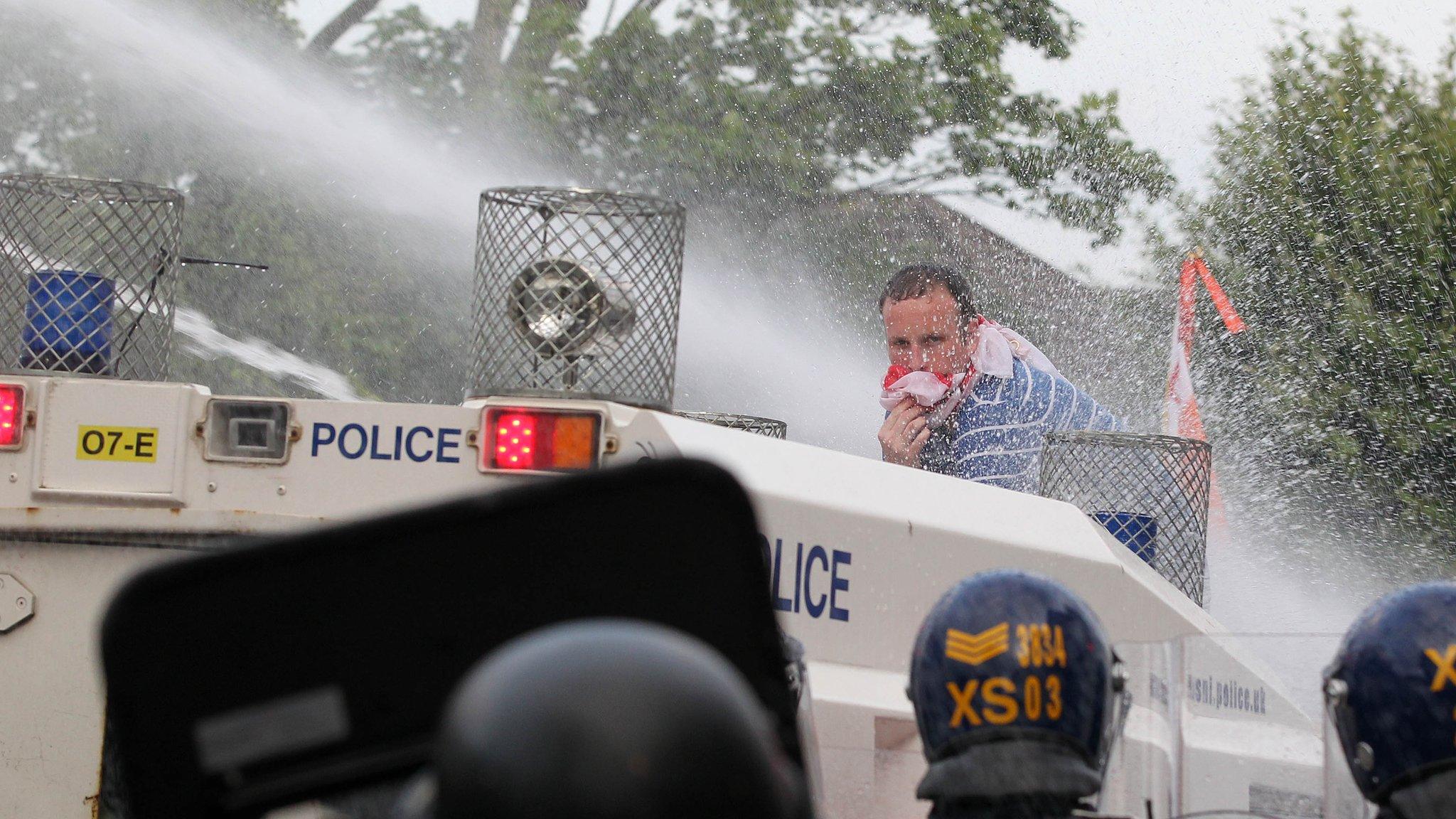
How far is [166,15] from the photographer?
13.0m

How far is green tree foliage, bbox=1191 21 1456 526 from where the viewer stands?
1289cm

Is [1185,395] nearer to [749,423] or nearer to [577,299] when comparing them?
[749,423]

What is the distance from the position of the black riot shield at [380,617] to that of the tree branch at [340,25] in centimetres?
1322

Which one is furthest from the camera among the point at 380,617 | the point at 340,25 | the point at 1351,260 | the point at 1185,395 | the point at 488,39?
the point at 488,39

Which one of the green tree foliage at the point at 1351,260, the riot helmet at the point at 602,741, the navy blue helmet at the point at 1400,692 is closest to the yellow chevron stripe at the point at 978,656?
the navy blue helmet at the point at 1400,692

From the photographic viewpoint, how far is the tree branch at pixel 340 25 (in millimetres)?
14156

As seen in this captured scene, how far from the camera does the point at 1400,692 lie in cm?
260

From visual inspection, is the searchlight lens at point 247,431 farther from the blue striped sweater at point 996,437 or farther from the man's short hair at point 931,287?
the man's short hair at point 931,287

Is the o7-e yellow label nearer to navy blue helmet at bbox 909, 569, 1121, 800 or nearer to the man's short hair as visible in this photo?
navy blue helmet at bbox 909, 569, 1121, 800

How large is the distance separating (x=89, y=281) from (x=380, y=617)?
289 cm

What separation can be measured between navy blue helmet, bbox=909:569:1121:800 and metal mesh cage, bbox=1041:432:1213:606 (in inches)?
89.5

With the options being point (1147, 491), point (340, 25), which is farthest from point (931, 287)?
point (340, 25)

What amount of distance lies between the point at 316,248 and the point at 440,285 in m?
0.96

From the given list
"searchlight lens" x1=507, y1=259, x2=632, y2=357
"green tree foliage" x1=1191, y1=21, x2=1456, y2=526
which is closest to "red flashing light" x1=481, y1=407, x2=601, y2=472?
"searchlight lens" x1=507, y1=259, x2=632, y2=357
